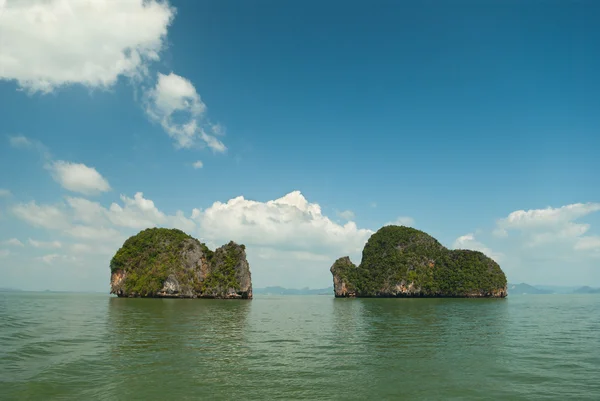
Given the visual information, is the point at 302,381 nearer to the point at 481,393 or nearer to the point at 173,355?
the point at 481,393

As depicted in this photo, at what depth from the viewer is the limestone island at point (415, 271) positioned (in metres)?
147

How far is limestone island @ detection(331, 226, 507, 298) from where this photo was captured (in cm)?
14700

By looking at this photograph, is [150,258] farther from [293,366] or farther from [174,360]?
[293,366]

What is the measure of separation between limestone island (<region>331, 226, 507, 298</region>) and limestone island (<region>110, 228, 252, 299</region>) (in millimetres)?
53579

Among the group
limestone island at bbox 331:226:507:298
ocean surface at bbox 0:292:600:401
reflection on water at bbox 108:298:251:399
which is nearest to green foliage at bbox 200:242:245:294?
limestone island at bbox 331:226:507:298

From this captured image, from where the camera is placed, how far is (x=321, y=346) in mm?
25141

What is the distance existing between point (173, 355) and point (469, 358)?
1671 centimetres

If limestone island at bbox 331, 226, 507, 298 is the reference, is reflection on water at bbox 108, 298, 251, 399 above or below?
below

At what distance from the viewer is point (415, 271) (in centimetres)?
15225

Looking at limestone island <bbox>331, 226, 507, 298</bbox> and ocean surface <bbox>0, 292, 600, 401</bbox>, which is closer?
ocean surface <bbox>0, 292, 600, 401</bbox>

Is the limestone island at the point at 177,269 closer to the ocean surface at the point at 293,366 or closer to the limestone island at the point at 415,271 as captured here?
the limestone island at the point at 415,271

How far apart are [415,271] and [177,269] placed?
304 ft

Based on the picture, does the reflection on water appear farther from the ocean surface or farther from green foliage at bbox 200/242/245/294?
green foliage at bbox 200/242/245/294

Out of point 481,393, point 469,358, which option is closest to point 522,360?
point 469,358
